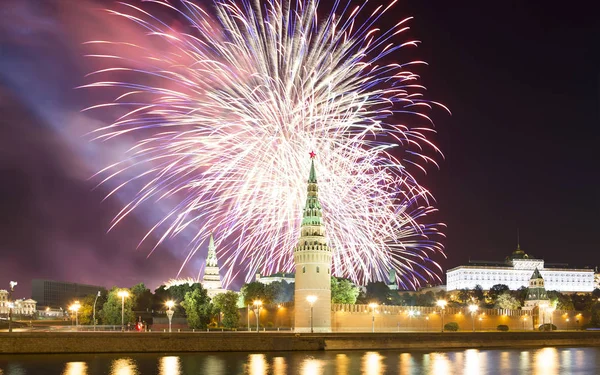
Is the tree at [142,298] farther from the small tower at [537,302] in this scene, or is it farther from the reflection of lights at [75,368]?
the small tower at [537,302]

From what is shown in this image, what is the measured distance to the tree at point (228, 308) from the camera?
82.0 meters

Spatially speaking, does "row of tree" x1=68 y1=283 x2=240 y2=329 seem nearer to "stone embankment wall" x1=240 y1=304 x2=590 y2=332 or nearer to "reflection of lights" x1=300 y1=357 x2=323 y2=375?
"stone embankment wall" x1=240 y1=304 x2=590 y2=332

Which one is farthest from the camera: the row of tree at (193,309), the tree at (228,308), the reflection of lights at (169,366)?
the row of tree at (193,309)

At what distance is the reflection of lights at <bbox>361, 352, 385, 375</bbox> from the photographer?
47.2 metres

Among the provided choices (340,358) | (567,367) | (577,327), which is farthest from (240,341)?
(577,327)

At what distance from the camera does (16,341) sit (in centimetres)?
5453

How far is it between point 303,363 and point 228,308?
32465mm

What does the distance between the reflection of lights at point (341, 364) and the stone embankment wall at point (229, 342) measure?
16.5ft

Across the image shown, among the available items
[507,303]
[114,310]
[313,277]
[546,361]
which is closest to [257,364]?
[546,361]

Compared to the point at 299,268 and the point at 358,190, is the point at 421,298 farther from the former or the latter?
the point at 358,190

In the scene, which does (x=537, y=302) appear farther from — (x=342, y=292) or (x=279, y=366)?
(x=279, y=366)

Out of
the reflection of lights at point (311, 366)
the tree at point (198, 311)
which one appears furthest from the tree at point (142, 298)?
the reflection of lights at point (311, 366)

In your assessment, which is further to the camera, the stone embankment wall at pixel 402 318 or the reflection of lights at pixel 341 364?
the stone embankment wall at pixel 402 318

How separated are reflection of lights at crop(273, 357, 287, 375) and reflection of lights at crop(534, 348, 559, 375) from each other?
18266 millimetres
